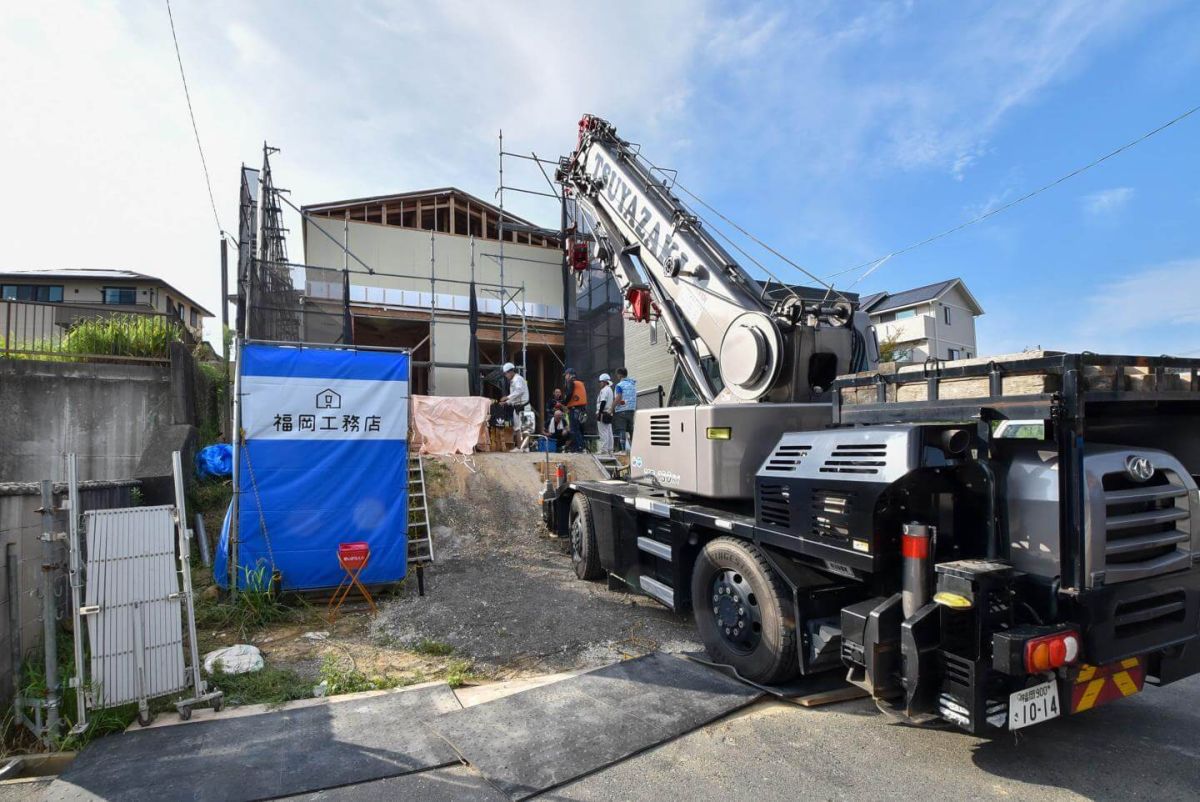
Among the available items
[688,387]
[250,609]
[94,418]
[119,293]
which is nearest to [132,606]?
[250,609]

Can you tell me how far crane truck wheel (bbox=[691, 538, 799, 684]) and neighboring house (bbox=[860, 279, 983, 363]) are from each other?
2292 cm

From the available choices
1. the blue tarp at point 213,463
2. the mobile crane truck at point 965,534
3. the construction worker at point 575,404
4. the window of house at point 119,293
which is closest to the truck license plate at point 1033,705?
the mobile crane truck at point 965,534

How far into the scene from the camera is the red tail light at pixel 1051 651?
A: 2.65 metres

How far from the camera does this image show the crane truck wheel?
3771 mm

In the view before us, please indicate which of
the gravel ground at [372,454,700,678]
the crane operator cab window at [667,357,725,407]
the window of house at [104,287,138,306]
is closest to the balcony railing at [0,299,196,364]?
the gravel ground at [372,454,700,678]

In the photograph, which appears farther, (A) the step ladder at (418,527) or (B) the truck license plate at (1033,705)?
(A) the step ladder at (418,527)

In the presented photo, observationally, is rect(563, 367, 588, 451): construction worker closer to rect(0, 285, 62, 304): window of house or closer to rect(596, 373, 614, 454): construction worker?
rect(596, 373, 614, 454): construction worker

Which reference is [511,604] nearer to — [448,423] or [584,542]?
[584,542]

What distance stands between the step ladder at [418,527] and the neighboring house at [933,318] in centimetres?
2165

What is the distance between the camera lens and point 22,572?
388 centimetres

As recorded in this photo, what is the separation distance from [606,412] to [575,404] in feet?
4.81

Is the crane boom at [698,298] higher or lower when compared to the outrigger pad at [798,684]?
higher

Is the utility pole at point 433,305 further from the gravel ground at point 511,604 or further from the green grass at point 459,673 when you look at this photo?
the green grass at point 459,673

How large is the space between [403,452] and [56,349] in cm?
613
